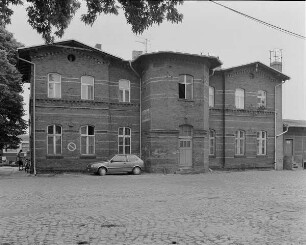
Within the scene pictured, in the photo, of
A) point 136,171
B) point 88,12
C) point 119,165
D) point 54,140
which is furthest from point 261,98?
point 88,12

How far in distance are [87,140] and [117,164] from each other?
284cm

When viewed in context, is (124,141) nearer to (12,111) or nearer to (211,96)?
(211,96)

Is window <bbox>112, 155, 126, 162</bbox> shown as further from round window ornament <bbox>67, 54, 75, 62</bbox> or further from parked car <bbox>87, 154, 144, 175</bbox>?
round window ornament <bbox>67, 54, 75, 62</bbox>

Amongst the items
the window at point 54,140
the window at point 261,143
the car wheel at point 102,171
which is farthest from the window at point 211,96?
the window at point 54,140

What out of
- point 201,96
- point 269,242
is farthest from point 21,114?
point 269,242

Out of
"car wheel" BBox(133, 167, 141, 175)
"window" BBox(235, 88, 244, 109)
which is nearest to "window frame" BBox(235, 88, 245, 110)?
"window" BBox(235, 88, 244, 109)

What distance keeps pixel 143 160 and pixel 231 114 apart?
7897 mm

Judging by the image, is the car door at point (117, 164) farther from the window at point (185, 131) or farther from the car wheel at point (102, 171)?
the window at point (185, 131)

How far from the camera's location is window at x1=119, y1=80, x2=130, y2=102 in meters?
27.7

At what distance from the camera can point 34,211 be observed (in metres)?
10.8

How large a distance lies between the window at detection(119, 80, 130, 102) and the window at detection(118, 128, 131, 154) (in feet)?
7.03

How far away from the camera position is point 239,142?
3062 cm

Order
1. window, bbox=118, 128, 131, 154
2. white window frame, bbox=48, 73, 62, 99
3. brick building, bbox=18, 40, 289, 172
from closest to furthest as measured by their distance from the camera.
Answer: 1. brick building, bbox=18, 40, 289, 172
2. white window frame, bbox=48, 73, 62, 99
3. window, bbox=118, 128, 131, 154

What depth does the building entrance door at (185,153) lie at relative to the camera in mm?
26438
